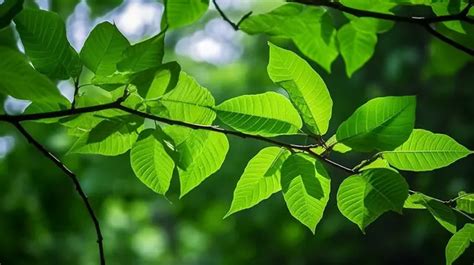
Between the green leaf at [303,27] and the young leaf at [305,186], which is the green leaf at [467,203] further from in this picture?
the green leaf at [303,27]

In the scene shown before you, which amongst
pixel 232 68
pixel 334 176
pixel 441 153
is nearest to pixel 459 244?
pixel 441 153

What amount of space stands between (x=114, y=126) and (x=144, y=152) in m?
0.04

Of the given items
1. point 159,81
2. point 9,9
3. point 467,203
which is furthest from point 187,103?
point 467,203

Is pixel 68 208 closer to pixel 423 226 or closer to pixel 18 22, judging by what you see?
pixel 423 226

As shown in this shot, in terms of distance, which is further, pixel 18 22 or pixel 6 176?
pixel 6 176

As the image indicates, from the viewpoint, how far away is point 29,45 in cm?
46

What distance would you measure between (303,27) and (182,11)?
9.5 inches

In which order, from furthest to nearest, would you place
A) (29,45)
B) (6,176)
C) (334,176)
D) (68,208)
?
(334,176), (68,208), (6,176), (29,45)

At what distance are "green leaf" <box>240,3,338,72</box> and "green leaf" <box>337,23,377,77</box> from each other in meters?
0.01

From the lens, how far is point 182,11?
1.46ft

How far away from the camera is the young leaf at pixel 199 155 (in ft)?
1.70

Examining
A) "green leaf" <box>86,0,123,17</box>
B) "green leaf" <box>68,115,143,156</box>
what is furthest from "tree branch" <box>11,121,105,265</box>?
"green leaf" <box>86,0,123,17</box>

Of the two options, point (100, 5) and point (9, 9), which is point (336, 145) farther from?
point (100, 5)

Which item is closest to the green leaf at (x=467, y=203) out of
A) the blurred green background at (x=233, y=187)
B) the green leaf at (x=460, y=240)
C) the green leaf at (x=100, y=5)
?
the green leaf at (x=460, y=240)
